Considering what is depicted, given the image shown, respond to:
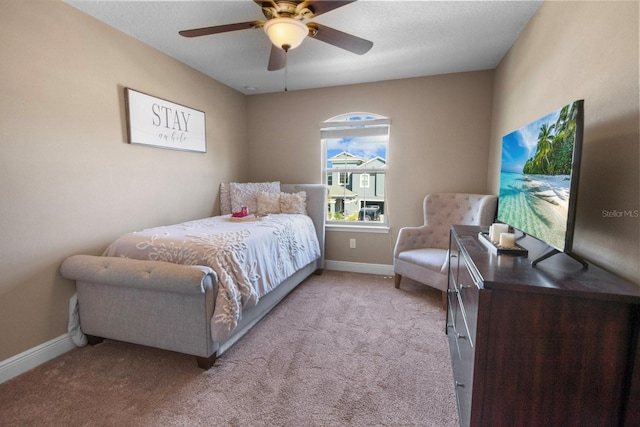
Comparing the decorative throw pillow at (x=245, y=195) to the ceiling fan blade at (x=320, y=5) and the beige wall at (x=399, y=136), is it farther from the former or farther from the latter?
the ceiling fan blade at (x=320, y=5)

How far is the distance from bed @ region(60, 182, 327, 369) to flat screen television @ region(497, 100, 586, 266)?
165 centimetres

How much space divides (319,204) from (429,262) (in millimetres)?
1484

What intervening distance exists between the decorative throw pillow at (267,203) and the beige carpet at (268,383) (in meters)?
1.45

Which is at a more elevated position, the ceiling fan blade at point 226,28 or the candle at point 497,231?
the ceiling fan blade at point 226,28

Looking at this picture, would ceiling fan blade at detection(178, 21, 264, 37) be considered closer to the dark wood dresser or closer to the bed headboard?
the dark wood dresser

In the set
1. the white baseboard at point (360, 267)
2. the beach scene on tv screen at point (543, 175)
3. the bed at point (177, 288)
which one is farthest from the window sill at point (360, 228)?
the beach scene on tv screen at point (543, 175)

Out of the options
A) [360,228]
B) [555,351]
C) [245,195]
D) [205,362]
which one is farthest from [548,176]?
[245,195]

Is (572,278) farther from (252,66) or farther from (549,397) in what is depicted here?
(252,66)

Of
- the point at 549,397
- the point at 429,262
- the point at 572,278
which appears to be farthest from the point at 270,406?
the point at 429,262

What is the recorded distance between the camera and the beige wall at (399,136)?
322 centimetres

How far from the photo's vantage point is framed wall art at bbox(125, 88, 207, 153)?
2432mm

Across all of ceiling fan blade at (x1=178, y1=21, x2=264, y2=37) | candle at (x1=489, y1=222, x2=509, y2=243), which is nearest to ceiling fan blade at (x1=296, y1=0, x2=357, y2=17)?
ceiling fan blade at (x1=178, y1=21, x2=264, y2=37)

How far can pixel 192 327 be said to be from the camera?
1.78 meters

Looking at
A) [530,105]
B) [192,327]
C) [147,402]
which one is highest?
[530,105]
